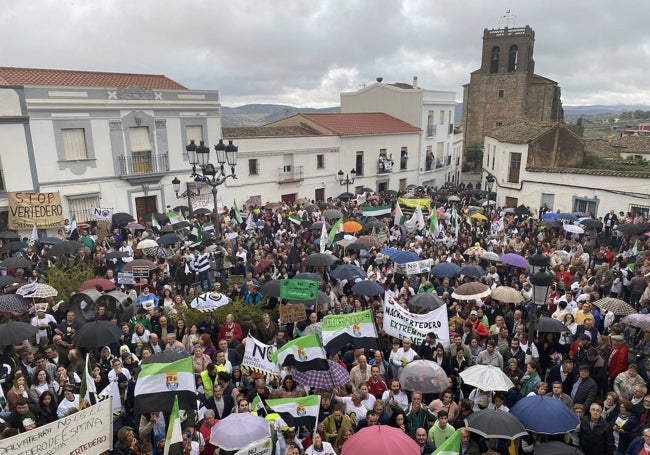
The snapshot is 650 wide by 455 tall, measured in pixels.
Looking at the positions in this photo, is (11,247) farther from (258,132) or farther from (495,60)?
(495,60)

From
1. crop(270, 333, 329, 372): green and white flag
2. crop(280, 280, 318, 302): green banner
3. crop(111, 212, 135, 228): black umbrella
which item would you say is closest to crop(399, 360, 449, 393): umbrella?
crop(270, 333, 329, 372): green and white flag

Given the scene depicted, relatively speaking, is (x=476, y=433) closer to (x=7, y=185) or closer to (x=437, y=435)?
(x=437, y=435)

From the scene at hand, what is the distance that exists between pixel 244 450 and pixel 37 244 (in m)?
13.8

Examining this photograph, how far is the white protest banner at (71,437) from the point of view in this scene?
17.8 ft

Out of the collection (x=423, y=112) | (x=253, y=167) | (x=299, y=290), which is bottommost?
(x=299, y=290)

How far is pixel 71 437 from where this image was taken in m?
5.88

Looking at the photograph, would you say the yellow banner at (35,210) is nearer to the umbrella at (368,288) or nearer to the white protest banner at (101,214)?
the white protest banner at (101,214)

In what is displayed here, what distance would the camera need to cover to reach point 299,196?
3262 cm

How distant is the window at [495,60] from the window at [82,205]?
44712mm

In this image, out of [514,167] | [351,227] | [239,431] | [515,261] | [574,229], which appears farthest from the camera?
[514,167]

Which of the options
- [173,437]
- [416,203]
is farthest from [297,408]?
[416,203]

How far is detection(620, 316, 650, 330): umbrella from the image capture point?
8.77 metres

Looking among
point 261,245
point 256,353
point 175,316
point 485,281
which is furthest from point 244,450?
point 261,245

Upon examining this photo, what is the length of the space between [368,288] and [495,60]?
50.3 metres
